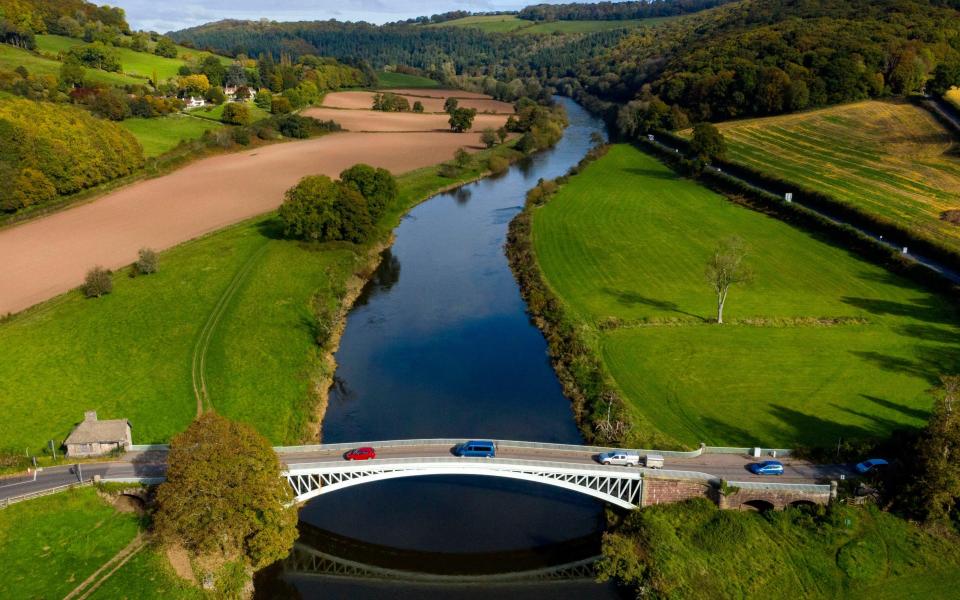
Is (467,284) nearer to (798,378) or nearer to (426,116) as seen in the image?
(798,378)

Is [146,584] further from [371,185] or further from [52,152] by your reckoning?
[52,152]

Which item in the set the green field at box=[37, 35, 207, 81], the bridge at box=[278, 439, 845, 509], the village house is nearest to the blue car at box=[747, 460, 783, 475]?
the bridge at box=[278, 439, 845, 509]

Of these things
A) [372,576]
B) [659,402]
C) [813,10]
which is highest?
[813,10]

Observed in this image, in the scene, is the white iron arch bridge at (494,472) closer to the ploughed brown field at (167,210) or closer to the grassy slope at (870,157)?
the ploughed brown field at (167,210)

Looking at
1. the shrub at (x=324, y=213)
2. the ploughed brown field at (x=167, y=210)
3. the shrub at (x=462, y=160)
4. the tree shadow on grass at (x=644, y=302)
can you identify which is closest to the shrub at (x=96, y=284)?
the ploughed brown field at (x=167, y=210)

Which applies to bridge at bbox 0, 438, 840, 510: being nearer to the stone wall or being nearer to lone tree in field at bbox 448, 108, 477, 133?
the stone wall

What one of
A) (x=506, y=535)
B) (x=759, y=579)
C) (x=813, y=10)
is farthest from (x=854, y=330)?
(x=813, y=10)
